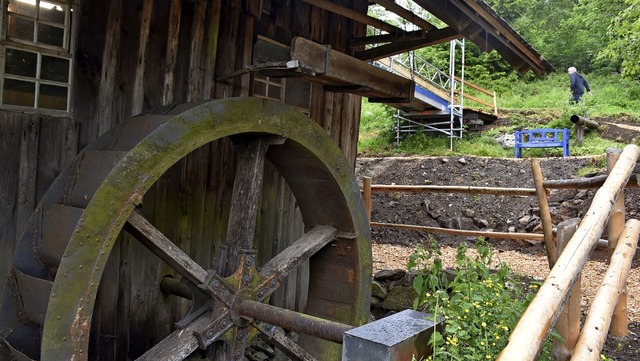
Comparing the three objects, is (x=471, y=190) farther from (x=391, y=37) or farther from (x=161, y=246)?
(x=161, y=246)

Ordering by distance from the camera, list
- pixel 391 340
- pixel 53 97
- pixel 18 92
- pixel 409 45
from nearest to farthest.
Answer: pixel 391 340
pixel 18 92
pixel 53 97
pixel 409 45

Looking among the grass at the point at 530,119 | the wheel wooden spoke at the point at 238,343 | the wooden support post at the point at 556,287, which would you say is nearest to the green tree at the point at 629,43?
the grass at the point at 530,119

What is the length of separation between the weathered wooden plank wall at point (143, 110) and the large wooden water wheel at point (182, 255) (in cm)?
2

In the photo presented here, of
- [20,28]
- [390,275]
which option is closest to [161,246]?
[20,28]

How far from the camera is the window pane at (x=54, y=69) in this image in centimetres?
267

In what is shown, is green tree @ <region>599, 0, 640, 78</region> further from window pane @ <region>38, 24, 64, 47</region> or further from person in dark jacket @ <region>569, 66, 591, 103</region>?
window pane @ <region>38, 24, 64, 47</region>

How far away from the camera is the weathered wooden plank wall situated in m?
2.64

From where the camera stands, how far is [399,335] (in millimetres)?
1759

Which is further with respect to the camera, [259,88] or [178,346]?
[259,88]

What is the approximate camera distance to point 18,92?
8.49ft

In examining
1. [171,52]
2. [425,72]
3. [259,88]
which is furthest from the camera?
[425,72]

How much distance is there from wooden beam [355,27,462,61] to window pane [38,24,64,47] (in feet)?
8.26

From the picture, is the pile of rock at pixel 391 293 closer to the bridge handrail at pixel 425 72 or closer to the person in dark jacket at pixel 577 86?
the bridge handrail at pixel 425 72

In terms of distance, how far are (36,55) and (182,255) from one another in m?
1.30
